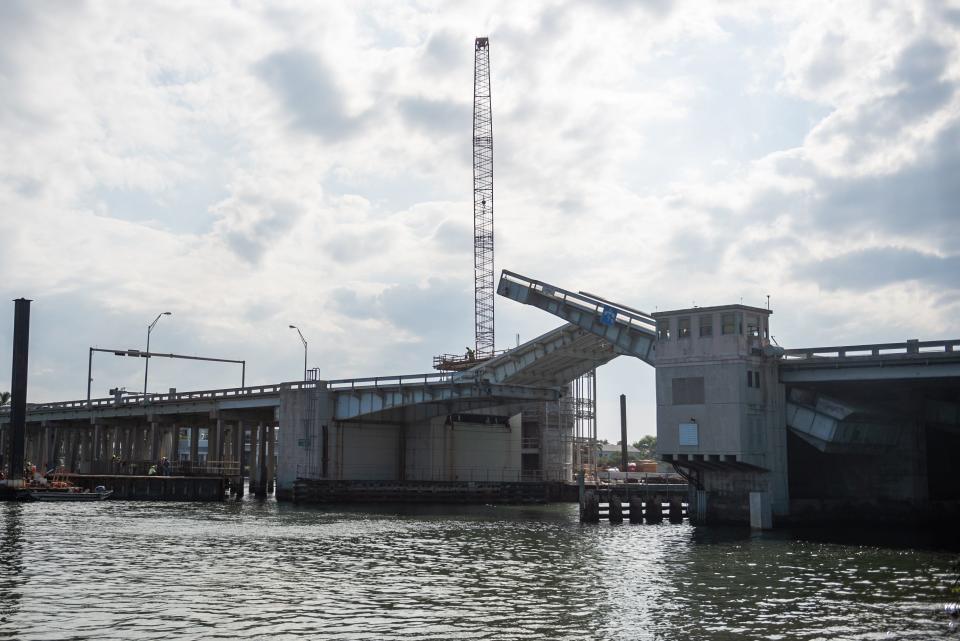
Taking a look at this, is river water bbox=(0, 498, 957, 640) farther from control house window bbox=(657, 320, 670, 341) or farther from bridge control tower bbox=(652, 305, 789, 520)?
control house window bbox=(657, 320, 670, 341)

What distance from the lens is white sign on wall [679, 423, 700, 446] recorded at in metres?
57.6

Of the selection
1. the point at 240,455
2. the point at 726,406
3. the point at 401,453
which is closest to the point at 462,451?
the point at 401,453

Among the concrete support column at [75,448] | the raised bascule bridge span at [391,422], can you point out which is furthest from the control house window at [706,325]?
the concrete support column at [75,448]

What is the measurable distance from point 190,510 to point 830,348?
147 feet

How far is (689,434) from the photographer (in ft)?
190

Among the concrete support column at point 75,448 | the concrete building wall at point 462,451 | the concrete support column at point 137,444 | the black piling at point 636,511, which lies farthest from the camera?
the concrete support column at point 75,448

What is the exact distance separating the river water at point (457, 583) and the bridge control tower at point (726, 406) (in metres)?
4.47

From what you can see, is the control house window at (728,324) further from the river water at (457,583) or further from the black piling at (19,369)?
the black piling at (19,369)

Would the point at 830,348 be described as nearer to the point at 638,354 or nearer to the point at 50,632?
the point at 638,354

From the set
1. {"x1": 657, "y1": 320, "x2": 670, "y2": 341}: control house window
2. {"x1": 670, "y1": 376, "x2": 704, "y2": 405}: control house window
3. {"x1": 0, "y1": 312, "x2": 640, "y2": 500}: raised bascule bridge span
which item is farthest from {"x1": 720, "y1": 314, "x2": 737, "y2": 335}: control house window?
{"x1": 0, "y1": 312, "x2": 640, "y2": 500}: raised bascule bridge span

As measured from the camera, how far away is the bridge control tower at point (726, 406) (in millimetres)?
56531

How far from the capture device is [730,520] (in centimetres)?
5809

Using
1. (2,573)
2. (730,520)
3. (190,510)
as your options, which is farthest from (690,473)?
(2,573)

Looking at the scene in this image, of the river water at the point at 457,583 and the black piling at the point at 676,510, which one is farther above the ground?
the black piling at the point at 676,510
